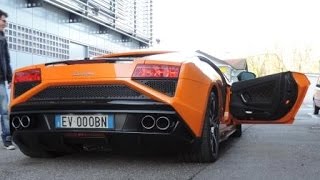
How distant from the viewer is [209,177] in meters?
4.45

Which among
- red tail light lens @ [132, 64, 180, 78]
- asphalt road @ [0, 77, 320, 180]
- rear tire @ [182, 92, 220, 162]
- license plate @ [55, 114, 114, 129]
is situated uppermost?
red tail light lens @ [132, 64, 180, 78]

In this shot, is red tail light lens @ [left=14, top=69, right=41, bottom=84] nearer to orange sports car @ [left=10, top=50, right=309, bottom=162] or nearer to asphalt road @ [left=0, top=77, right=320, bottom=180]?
orange sports car @ [left=10, top=50, right=309, bottom=162]

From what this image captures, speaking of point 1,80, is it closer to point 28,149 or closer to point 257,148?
point 28,149

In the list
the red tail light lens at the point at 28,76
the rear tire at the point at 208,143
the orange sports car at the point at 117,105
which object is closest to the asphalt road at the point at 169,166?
the rear tire at the point at 208,143

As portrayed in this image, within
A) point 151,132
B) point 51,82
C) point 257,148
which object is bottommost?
point 257,148

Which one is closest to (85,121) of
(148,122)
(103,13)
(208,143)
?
(148,122)

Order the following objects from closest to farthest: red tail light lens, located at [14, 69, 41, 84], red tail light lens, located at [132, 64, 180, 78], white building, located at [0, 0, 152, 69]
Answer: red tail light lens, located at [132, 64, 180, 78] < red tail light lens, located at [14, 69, 41, 84] < white building, located at [0, 0, 152, 69]

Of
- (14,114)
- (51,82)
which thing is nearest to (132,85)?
(51,82)

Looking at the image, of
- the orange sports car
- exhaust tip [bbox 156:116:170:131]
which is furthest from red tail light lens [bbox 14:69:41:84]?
exhaust tip [bbox 156:116:170:131]

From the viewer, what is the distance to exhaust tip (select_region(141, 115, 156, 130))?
15.2 ft

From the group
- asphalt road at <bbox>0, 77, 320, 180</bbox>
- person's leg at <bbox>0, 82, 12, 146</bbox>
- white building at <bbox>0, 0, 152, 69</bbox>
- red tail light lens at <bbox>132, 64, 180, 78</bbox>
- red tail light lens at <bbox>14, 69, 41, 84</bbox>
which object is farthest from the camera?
white building at <bbox>0, 0, 152, 69</bbox>

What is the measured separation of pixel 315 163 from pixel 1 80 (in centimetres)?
373

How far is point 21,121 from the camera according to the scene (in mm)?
5039

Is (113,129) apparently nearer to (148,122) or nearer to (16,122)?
(148,122)
